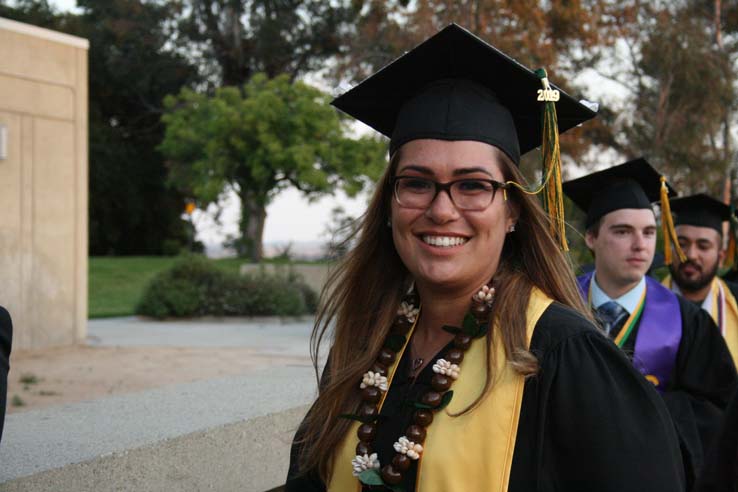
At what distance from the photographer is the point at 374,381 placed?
217 centimetres

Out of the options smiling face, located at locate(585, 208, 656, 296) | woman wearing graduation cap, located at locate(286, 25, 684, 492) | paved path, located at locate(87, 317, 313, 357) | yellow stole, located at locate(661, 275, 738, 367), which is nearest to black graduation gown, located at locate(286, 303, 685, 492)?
woman wearing graduation cap, located at locate(286, 25, 684, 492)

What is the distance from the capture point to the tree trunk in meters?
27.2

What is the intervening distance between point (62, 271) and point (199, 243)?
28.9 meters

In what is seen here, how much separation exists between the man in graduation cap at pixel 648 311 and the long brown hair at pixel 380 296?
1.55m

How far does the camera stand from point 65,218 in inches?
389

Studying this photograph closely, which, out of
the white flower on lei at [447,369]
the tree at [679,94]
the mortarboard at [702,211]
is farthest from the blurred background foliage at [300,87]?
the white flower on lei at [447,369]

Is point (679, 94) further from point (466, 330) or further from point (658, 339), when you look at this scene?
point (466, 330)

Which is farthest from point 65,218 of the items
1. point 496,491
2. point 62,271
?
point 496,491

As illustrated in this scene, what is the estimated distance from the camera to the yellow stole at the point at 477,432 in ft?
5.89

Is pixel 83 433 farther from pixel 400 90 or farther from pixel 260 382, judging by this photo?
pixel 400 90

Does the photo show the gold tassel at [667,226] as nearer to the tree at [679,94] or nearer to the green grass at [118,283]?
the green grass at [118,283]

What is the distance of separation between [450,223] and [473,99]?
35 cm

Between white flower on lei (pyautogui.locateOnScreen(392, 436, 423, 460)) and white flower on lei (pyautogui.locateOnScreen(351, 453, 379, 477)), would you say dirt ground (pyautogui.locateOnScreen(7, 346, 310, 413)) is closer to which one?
white flower on lei (pyautogui.locateOnScreen(351, 453, 379, 477))

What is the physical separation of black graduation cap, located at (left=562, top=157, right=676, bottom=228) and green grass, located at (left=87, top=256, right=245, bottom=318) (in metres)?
12.8
